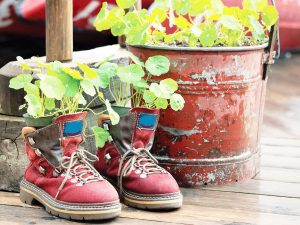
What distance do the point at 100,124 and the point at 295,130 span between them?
1391 millimetres

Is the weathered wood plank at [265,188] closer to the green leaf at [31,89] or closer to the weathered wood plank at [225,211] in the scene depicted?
the weathered wood plank at [225,211]

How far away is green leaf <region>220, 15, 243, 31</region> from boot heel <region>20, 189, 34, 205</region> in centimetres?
74

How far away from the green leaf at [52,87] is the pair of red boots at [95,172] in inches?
2.6

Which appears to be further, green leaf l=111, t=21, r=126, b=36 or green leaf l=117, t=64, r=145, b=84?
green leaf l=111, t=21, r=126, b=36

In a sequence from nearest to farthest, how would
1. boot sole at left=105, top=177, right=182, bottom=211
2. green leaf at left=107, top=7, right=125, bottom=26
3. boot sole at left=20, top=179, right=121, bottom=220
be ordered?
boot sole at left=20, top=179, right=121, bottom=220 → boot sole at left=105, top=177, right=182, bottom=211 → green leaf at left=107, top=7, right=125, bottom=26

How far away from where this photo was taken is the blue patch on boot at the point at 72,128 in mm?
1640

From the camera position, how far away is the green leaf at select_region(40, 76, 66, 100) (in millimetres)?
1591

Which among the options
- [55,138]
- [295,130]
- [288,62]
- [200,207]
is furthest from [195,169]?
[288,62]

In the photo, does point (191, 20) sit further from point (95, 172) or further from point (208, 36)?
point (95, 172)

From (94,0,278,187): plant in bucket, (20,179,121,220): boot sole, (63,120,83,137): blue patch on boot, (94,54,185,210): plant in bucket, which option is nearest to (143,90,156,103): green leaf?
(94,54,185,210): plant in bucket

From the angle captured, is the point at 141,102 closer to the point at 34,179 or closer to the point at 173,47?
the point at 173,47

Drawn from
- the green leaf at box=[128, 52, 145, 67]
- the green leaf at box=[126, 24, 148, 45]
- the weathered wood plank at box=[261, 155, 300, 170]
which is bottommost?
the weathered wood plank at box=[261, 155, 300, 170]

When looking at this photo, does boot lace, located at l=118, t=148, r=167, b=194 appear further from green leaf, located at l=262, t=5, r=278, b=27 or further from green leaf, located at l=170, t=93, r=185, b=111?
green leaf, located at l=262, t=5, r=278, b=27

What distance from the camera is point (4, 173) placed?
1877 mm
